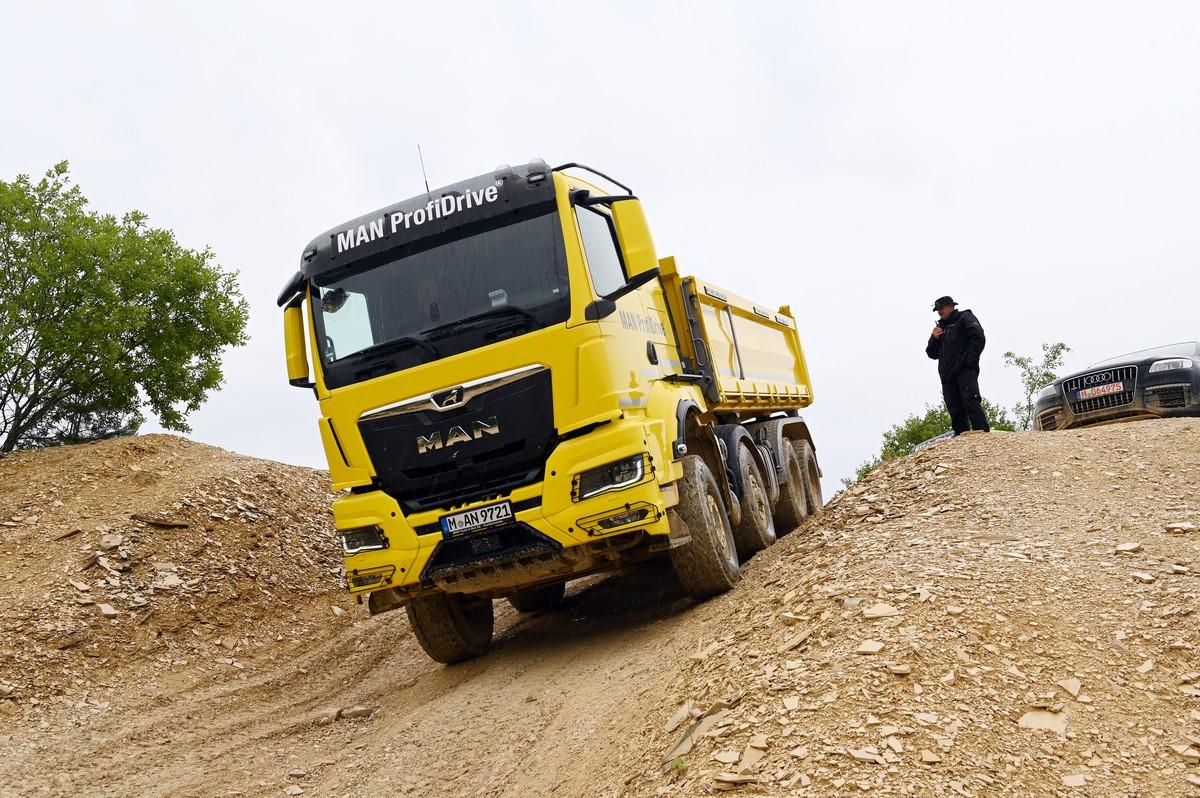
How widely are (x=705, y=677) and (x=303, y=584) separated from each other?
30.1 ft

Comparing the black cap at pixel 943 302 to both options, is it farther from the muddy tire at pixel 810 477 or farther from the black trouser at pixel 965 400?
the muddy tire at pixel 810 477

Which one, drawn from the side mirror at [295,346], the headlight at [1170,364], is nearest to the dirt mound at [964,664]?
the side mirror at [295,346]

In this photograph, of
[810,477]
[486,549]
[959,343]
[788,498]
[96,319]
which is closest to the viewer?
[486,549]

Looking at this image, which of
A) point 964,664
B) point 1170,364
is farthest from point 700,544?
point 1170,364

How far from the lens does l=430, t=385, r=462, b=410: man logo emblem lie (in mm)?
6949

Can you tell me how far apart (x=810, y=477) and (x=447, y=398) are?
24.2ft

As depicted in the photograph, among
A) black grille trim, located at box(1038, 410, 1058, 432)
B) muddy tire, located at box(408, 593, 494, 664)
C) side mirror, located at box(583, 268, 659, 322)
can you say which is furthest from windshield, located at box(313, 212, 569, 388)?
black grille trim, located at box(1038, 410, 1058, 432)

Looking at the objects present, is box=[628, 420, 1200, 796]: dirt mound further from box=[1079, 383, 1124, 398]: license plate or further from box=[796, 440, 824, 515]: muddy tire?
box=[1079, 383, 1124, 398]: license plate

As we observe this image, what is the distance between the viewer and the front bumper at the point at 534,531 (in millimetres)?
6848

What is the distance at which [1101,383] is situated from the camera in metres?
13.6

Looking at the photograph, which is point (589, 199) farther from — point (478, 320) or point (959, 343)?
point (959, 343)

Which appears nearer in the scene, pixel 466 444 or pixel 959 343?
pixel 466 444

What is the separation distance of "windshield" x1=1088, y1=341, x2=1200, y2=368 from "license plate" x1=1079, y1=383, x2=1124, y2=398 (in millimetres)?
398

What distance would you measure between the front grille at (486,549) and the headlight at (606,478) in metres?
0.40
